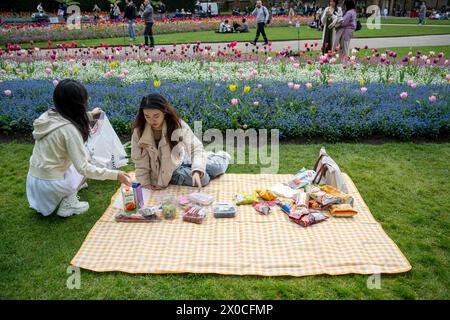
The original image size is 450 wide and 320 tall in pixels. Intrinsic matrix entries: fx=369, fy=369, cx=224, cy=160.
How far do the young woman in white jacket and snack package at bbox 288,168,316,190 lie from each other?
197 centimetres

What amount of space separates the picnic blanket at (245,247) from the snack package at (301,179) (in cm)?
58

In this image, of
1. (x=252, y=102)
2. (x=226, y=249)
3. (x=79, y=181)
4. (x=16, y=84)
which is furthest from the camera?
(x=16, y=84)

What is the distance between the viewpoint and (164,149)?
414 cm

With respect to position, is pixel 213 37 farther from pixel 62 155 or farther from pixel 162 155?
pixel 62 155

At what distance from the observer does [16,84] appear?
23.9 ft

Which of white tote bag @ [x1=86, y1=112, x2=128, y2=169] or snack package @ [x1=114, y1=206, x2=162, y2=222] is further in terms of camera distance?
white tote bag @ [x1=86, y1=112, x2=128, y2=169]

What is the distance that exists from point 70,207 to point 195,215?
1.35 meters

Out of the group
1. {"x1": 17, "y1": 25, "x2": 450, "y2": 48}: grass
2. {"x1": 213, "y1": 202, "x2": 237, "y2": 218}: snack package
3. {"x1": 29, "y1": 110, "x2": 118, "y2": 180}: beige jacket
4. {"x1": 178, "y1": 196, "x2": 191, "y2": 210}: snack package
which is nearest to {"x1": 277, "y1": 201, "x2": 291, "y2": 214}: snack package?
{"x1": 213, "y1": 202, "x2": 237, "y2": 218}: snack package

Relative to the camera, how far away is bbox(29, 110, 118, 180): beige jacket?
3.50 m

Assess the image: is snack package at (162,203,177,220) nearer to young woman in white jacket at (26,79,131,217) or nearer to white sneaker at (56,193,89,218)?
young woman in white jacket at (26,79,131,217)

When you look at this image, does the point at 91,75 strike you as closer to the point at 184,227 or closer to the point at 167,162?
the point at 167,162

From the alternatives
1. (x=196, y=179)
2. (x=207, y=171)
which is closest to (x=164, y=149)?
(x=196, y=179)
